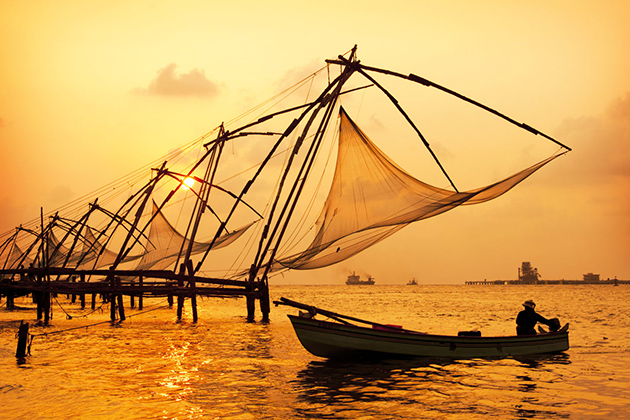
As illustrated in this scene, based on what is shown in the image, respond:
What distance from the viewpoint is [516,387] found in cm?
1451

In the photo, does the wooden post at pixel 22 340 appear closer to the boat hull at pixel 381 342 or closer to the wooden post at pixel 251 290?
the boat hull at pixel 381 342

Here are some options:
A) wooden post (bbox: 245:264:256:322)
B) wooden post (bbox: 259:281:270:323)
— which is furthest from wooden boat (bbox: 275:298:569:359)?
wooden post (bbox: 259:281:270:323)

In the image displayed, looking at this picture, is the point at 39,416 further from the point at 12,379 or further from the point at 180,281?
the point at 180,281

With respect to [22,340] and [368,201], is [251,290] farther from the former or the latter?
[368,201]

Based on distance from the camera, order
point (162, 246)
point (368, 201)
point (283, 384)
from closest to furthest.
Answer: point (283, 384) → point (368, 201) → point (162, 246)

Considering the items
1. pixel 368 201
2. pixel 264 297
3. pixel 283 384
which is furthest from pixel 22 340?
pixel 264 297

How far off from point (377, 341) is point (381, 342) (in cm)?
12

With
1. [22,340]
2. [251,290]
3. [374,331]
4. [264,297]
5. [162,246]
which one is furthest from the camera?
[162,246]

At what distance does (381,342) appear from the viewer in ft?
53.0

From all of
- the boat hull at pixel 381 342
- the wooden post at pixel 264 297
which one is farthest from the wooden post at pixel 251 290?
the boat hull at pixel 381 342

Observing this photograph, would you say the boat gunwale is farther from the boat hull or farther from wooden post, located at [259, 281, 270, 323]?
wooden post, located at [259, 281, 270, 323]

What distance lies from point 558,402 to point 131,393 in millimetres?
9428

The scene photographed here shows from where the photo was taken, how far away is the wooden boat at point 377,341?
1597 cm

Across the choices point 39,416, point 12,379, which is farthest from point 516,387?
point 12,379
